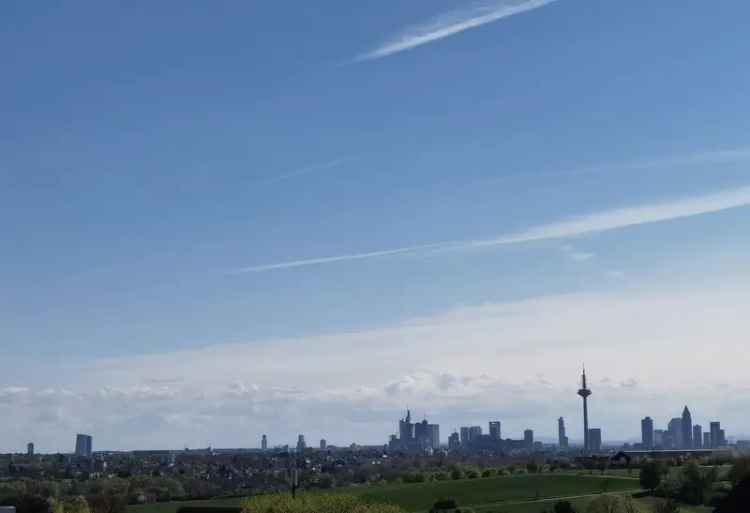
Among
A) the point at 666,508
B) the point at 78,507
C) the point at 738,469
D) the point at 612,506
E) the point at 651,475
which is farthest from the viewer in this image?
the point at 651,475

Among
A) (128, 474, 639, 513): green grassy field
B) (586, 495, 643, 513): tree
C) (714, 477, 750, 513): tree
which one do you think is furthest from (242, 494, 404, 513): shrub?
(128, 474, 639, 513): green grassy field

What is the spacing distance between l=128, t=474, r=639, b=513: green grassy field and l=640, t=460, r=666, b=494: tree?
250 cm

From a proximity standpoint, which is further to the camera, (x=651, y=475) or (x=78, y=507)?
(x=651, y=475)

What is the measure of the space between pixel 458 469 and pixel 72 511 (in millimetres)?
86146

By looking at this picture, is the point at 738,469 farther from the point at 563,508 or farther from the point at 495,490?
the point at 495,490

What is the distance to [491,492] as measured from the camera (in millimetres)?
133125

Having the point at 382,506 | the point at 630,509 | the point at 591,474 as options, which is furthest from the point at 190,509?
the point at 591,474

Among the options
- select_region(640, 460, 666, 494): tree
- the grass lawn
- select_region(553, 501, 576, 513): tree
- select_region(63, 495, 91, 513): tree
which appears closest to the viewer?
select_region(63, 495, 91, 513): tree

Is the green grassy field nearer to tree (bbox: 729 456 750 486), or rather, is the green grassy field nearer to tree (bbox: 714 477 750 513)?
tree (bbox: 729 456 750 486)

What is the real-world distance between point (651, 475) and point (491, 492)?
19.6m

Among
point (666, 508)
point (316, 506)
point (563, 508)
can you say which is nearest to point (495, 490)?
point (563, 508)

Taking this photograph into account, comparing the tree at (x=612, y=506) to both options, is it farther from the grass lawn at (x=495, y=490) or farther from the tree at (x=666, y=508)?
the grass lawn at (x=495, y=490)

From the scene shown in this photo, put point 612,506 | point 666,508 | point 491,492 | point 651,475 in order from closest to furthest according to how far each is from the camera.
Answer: point 612,506 < point 666,508 < point 651,475 < point 491,492

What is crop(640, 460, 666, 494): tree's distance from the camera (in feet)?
399
